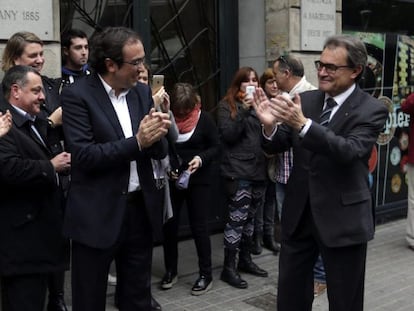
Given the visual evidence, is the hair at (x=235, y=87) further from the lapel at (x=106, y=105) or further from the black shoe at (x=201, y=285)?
the lapel at (x=106, y=105)

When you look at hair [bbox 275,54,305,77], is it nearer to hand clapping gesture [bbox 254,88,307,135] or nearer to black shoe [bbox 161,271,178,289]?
hand clapping gesture [bbox 254,88,307,135]

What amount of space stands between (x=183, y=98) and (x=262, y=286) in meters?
1.77

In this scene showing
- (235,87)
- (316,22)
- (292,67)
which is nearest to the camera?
(292,67)

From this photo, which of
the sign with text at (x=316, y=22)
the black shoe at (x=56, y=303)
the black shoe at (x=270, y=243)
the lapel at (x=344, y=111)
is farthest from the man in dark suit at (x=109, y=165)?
the sign with text at (x=316, y=22)

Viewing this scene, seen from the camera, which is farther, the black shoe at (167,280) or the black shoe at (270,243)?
the black shoe at (270,243)

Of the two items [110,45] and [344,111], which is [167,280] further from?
[110,45]

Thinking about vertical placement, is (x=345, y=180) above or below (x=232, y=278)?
above

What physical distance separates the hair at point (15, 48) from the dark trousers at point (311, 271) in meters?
2.15

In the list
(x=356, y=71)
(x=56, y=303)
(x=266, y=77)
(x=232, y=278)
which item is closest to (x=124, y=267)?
(x=56, y=303)

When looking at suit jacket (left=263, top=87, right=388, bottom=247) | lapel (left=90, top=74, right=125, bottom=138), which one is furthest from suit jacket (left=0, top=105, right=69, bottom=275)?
suit jacket (left=263, top=87, right=388, bottom=247)

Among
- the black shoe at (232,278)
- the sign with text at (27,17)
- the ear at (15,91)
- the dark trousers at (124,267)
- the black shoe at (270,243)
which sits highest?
the sign with text at (27,17)

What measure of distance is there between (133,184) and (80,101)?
A: 52 centimetres

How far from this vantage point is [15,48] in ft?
13.2

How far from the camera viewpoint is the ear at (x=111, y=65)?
10.1 ft
